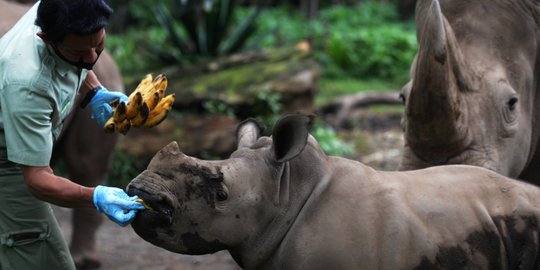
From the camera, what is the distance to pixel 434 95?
4570 mm

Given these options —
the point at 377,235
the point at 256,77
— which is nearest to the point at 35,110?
the point at 377,235

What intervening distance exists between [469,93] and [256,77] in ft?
17.5

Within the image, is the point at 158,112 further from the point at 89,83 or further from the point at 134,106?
the point at 89,83

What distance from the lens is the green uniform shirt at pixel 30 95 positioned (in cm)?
385

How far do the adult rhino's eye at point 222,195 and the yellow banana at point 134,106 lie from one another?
0.66 m

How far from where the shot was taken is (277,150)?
3.73m

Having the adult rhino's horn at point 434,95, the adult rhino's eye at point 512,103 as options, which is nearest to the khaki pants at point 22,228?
the adult rhino's horn at point 434,95

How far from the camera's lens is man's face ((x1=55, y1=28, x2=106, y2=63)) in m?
3.86

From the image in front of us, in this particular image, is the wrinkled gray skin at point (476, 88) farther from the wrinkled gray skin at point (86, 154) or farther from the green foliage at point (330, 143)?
the green foliage at point (330, 143)

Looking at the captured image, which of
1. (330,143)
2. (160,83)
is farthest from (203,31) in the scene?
(160,83)

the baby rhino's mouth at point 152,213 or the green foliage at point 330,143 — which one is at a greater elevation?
the baby rhino's mouth at point 152,213

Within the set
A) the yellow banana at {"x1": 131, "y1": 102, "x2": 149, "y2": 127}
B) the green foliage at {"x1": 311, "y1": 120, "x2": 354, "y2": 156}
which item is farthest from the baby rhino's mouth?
the green foliage at {"x1": 311, "y1": 120, "x2": 354, "y2": 156}

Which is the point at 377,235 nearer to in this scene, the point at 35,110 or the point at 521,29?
the point at 35,110

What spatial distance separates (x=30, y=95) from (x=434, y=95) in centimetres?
179
